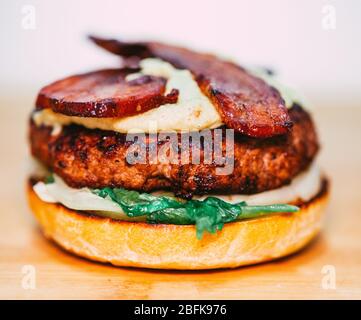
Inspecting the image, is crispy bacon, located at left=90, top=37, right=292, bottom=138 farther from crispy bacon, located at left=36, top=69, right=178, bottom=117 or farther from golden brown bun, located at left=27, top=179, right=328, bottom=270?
golden brown bun, located at left=27, top=179, right=328, bottom=270

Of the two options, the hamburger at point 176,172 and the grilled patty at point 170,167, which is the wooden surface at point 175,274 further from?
the grilled patty at point 170,167

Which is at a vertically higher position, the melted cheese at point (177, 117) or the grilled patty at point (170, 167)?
the melted cheese at point (177, 117)

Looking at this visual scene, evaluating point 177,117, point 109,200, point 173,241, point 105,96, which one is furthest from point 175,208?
point 105,96

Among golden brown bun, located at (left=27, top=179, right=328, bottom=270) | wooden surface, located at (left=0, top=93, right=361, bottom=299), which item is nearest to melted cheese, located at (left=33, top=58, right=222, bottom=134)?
golden brown bun, located at (left=27, top=179, right=328, bottom=270)

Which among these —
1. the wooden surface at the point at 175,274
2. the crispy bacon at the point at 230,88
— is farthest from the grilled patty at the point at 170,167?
A: the wooden surface at the point at 175,274

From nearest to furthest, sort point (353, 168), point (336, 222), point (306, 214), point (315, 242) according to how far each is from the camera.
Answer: point (306, 214) → point (315, 242) → point (336, 222) → point (353, 168)

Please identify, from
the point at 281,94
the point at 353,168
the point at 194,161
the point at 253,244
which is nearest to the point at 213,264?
the point at 253,244
